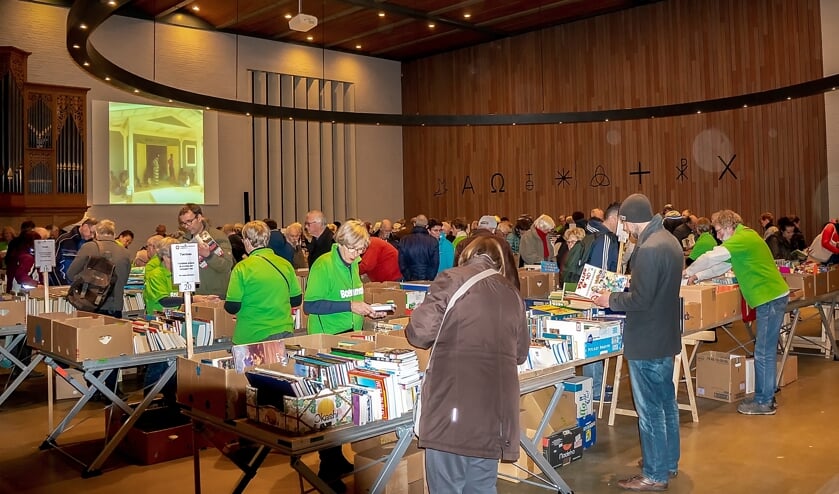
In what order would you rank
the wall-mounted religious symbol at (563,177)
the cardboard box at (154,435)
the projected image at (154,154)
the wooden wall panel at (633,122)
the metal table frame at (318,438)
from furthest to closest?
1. the wall-mounted religious symbol at (563,177)
2. the projected image at (154,154)
3. the wooden wall panel at (633,122)
4. the cardboard box at (154,435)
5. the metal table frame at (318,438)

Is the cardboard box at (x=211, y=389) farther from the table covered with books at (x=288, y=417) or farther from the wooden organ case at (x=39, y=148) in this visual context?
the wooden organ case at (x=39, y=148)

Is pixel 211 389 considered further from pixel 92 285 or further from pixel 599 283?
pixel 92 285

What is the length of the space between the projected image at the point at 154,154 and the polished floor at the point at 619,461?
900 centimetres

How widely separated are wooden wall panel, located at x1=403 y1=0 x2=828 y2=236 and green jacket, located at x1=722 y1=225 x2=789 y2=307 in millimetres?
7900

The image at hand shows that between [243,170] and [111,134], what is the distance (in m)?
2.94

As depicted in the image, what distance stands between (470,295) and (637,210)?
73.0 inches

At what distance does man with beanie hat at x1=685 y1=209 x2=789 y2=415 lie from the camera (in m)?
5.46

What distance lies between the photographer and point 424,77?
18656 millimetres

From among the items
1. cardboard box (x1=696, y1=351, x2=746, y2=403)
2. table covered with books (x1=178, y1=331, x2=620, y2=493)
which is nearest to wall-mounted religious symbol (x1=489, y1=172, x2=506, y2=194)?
cardboard box (x1=696, y1=351, x2=746, y2=403)

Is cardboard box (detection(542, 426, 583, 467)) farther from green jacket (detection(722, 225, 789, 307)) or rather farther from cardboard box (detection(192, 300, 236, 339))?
cardboard box (detection(192, 300, 236, 339))

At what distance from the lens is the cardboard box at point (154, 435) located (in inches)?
184

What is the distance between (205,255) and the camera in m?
5.73

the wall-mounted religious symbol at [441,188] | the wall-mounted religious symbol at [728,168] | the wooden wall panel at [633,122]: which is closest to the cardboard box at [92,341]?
the wooden wall panel at [633,122]

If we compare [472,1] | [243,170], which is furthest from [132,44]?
[472,1]
